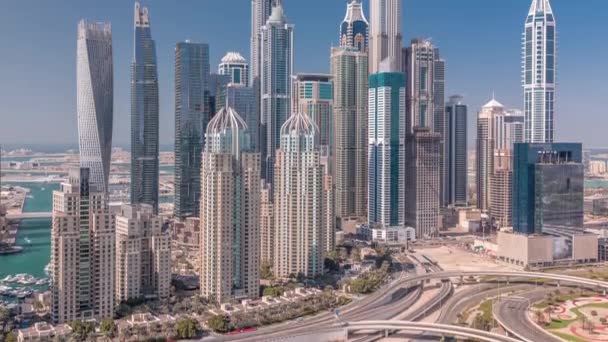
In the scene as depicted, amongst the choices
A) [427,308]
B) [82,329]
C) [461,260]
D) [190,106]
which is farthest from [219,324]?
[190,106]

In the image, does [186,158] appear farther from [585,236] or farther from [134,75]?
[585,236]

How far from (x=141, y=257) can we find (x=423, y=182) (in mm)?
19188

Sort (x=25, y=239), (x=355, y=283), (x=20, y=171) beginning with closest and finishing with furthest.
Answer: (x=355, y=283) → (x=25, y=239) → (x=20, y=171)

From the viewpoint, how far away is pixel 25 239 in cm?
3584

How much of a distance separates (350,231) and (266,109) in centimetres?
1459

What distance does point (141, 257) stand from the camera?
68.0 ft

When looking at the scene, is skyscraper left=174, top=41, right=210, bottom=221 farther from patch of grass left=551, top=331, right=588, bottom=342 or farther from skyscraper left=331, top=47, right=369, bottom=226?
patch of grass left=551, top=331, right=588, bottom=342

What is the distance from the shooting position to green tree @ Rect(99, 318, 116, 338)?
651 inches

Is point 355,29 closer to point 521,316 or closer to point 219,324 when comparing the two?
point 521,316

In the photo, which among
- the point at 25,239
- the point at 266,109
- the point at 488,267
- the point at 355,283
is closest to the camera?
the point at 355,283

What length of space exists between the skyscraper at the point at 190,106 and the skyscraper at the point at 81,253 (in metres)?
22.4

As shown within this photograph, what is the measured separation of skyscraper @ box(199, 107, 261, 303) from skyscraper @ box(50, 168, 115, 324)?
10.2 ft

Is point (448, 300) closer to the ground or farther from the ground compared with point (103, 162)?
closer to the ground

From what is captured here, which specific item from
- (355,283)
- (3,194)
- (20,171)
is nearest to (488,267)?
(355,283)
